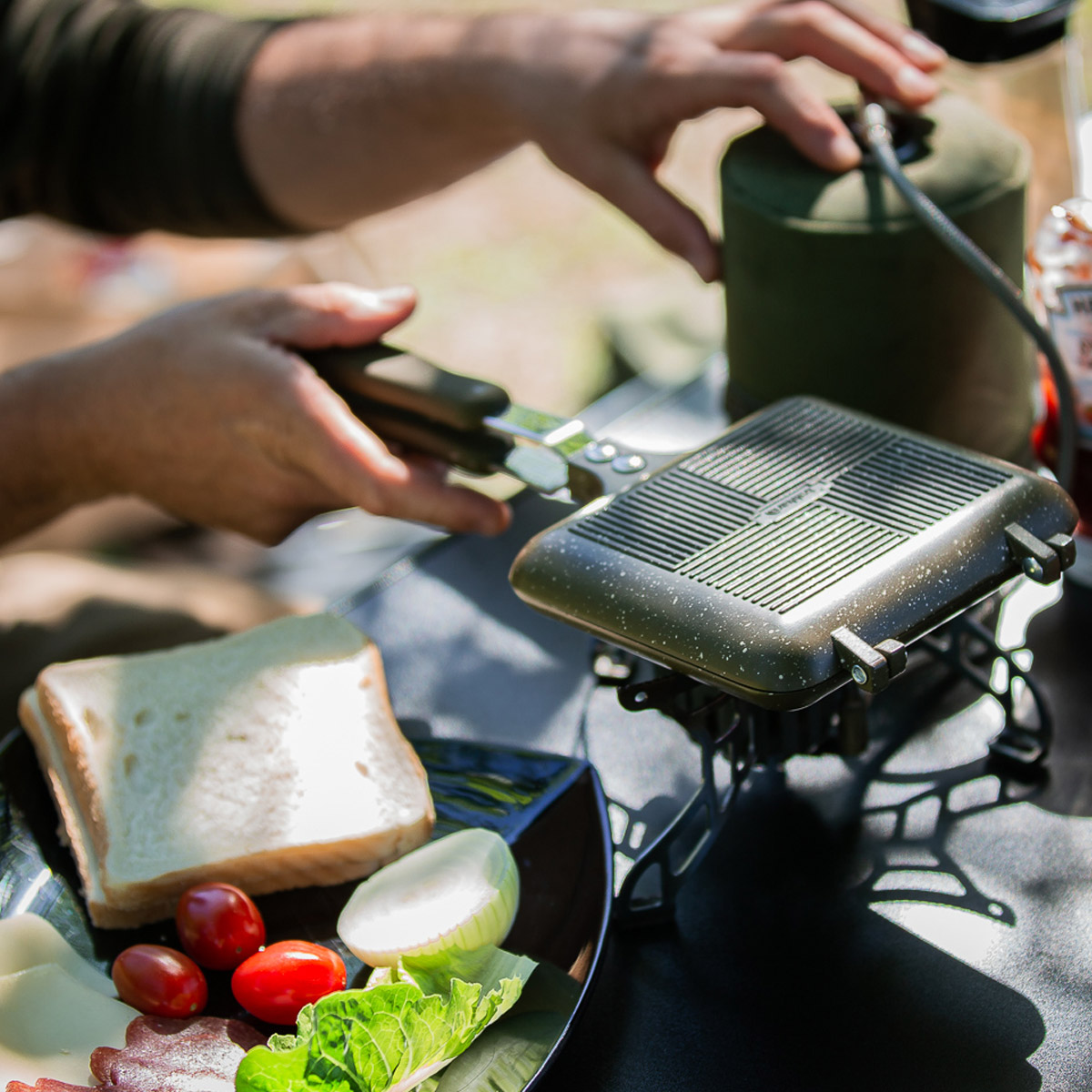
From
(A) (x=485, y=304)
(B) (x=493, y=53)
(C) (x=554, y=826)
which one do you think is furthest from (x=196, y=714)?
(A) (x=485, y=304)

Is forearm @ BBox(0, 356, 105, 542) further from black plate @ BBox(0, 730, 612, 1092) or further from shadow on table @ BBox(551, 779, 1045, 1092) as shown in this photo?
shadow on table @ BBox(551, 779, 1045, 1092)

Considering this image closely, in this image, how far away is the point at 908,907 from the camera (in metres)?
0.81

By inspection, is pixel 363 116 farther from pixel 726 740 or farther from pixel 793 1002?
pixel 793 1002

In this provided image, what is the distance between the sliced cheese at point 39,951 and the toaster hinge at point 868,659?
0.52m

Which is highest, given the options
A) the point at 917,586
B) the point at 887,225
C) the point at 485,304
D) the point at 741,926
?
the point at 887,225

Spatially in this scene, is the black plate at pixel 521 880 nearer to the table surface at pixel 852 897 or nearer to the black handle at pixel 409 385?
the table surface at pixel 852 897

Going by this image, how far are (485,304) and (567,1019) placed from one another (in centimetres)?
278

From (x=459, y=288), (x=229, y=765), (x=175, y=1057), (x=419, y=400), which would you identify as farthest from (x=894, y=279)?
(x=459, y=288)

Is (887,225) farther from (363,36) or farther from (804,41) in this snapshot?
(363,36)

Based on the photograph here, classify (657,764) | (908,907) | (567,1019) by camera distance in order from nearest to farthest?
(567,1019), (908,907), (657,764)

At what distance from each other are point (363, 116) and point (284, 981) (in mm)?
1097

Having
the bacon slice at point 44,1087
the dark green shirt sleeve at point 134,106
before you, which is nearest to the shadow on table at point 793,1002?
the bacon slice at point 44,1087

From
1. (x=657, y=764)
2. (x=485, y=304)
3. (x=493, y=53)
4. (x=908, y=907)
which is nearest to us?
(x=908, y=907)

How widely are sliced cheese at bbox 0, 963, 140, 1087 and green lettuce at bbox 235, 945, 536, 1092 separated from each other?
0.12 metres
